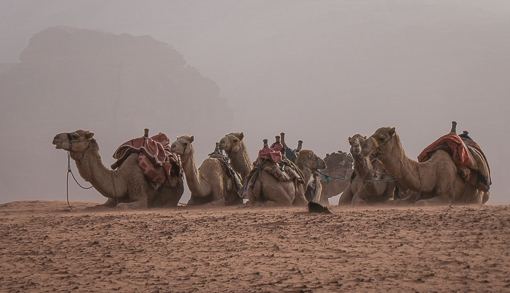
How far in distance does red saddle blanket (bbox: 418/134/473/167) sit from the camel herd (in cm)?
12

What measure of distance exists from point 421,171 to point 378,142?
3.60ft

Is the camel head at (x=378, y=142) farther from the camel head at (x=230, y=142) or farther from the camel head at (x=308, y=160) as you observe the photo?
the camel head at (x=230, y=142)

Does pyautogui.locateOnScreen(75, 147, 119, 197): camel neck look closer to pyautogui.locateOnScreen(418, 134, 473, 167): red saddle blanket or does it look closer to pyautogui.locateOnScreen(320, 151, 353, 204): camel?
pyautogui.locateOnScreen(418, 134, 473, 167): red saddle blanket

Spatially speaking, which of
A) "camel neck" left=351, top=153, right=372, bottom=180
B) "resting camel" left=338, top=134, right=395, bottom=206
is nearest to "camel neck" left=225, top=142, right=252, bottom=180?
"resting camel" left=338, top=134, right=395, bottom=206

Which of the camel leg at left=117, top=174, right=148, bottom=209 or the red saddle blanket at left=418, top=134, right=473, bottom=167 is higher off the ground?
the red saddle blanket at left=418, top=134, right=473, bottom=167

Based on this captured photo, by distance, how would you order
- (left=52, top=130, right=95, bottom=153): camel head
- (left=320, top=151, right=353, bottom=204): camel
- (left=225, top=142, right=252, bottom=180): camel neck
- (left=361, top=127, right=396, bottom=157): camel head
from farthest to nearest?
(left=320, top=151, right=353, bottom=204): camel → (left=225, top=142, right=252, bottom=180): camel neck → (left=52, top=130, right=95, bottom=153): camel head → (left=361, top=127, right=396, bottom=157): camel head

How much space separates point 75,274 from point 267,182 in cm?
676

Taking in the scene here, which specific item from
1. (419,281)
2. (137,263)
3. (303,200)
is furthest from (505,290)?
(303,200)

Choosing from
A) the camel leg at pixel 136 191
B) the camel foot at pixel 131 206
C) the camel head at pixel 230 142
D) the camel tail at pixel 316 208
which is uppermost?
the camel head at pixel 230 142

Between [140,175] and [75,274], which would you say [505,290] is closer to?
[75,274]

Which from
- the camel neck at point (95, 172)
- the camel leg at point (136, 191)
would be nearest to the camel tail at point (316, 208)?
the camel leg at point (136, 191)

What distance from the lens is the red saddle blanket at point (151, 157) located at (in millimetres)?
12406

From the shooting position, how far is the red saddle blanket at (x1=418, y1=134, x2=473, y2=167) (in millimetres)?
10758

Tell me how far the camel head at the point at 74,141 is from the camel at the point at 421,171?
5.71 meters
